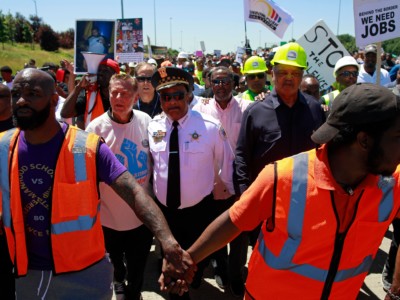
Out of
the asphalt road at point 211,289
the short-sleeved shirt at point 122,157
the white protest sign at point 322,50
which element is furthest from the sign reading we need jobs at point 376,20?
the short-sleeved shirt at point 122,157

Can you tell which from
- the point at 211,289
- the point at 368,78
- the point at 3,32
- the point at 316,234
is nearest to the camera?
the point at 316,234

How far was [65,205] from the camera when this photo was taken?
→ 2.17m

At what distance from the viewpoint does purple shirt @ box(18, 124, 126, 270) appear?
2.18 meters

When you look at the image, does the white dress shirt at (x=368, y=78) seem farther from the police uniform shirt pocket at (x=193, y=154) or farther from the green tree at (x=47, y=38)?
the green tree at (x=47, y=38)

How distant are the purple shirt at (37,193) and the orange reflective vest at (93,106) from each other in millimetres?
1988

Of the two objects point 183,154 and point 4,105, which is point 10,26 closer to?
point 4,105

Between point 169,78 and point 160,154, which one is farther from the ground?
point 169,78

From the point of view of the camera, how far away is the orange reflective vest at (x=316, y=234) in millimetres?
1704

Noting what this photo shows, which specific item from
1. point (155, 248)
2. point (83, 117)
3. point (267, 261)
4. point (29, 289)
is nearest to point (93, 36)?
point (83, 117)

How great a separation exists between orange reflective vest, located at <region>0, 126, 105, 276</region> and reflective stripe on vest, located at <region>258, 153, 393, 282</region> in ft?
3.41

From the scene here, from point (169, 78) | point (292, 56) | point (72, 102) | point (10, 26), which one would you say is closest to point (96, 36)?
point (72, 102)

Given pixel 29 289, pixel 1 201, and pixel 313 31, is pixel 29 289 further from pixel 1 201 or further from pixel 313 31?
pixel 313 31

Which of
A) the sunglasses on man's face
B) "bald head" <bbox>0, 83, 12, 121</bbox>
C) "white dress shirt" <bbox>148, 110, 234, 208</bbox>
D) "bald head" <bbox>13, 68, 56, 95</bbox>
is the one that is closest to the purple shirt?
"bald head" <bbox>13, 68, 56, 95</bbox>

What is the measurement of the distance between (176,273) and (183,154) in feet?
4.20
